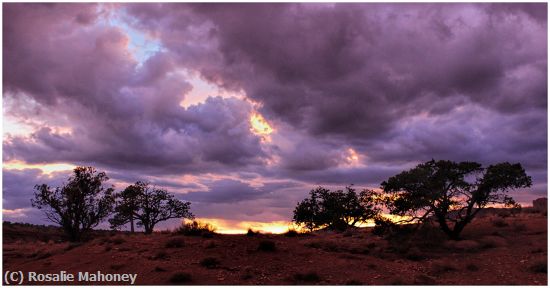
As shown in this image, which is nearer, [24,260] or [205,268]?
[205,268]

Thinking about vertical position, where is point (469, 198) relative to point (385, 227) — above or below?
above

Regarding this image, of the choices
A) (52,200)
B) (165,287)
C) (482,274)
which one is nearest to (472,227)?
(482,274)

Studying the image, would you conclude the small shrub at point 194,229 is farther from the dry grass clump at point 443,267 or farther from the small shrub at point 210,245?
the dry grass clump at point 443,267

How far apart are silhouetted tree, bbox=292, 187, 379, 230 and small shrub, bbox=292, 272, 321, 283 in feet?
82.3

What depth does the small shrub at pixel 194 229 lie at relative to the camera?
30.2 m

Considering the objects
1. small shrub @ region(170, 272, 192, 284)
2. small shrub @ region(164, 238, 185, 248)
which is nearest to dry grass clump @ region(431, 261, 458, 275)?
Result: small shrub @ region(170, 272, 192, 284)

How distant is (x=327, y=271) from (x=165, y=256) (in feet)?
29.5

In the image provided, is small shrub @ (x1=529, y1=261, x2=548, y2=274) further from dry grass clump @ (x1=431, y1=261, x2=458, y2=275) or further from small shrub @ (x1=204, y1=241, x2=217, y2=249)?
small shrub @ (x1=204, y1=241, x2=217, y2=249)

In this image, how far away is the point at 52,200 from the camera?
41.9 meters

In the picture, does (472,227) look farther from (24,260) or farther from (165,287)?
(24,260)

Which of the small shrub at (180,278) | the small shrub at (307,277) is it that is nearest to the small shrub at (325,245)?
the small shrub at (307,277)

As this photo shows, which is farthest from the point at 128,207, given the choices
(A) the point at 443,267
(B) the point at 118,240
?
(A) the point at 443,267

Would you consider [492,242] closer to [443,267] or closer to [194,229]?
[443,267]

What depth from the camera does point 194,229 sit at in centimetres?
3062
